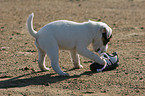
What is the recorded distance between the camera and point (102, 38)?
8250 millimetres

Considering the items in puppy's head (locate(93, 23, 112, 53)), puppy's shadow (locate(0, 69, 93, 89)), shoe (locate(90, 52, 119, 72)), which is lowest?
puppy's shadow (locate(0, 69, 93, 89))

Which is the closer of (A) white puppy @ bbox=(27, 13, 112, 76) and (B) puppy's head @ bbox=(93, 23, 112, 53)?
(A) white puppy @ bbox=(27, 13, 112, 76)

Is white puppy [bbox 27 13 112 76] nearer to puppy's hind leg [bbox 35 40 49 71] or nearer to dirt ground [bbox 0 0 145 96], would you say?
puppy's hind leg [bbox 35 40 49 71]

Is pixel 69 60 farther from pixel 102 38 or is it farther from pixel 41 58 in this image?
pixel 102 38

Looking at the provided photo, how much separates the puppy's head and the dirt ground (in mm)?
705

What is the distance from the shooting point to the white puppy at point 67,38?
7695 millimetres

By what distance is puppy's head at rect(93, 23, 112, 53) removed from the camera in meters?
8.16

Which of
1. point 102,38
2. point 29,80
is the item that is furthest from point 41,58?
point 102,38

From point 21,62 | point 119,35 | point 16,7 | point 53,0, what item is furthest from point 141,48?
point 53,0

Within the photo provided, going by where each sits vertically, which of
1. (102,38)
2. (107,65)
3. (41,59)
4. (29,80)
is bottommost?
(29,80)

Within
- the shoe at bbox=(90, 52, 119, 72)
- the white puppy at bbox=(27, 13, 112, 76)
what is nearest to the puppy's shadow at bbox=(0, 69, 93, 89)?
the white puppy at bbox=(27, 13, 112, 76)

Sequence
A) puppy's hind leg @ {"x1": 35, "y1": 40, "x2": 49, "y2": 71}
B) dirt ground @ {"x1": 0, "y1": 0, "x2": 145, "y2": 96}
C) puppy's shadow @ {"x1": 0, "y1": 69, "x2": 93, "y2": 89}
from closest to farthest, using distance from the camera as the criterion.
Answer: dirt ground @ {"x1": 0, "y1": 0, "x2": 145, "y2": 96}
puppy's shadow @ {"x1": 0, "y1": 69, "x2": 93, "y2": 89}
puppy's hind leg @ {"x1": 35, "y1": 40, "x2": 49, "y2": 71}

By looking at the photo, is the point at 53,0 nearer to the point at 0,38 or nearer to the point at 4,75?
the point at 0,38

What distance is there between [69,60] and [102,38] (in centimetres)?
177
